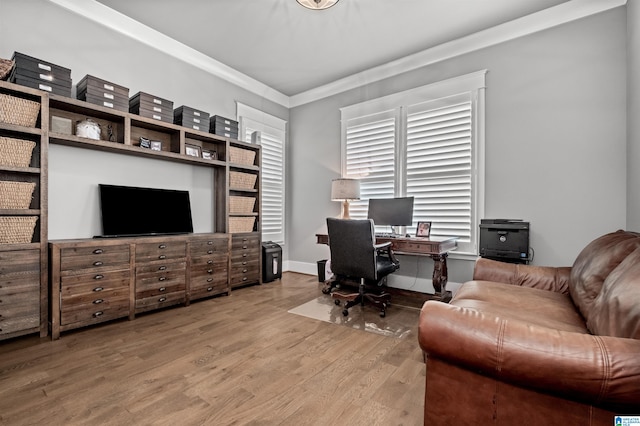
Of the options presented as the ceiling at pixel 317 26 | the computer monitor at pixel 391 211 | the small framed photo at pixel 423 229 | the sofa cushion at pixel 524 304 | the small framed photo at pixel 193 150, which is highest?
the ceiling at pixel 317 26

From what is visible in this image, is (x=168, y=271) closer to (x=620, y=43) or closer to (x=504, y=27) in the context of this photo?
(x=504, y=27)

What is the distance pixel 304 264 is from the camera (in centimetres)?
513

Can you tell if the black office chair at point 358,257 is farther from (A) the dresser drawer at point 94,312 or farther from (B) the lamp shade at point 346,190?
(A) the dresser drawer at point 94,312

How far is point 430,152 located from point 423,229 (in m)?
1.00

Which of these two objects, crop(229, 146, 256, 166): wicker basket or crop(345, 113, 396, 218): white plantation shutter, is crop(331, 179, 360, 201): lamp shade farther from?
crop(229, 146, 256, 166): wicker basket

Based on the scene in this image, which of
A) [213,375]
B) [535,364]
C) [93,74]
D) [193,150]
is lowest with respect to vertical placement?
[213,375]

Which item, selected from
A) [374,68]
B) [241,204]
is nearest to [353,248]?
[241,204]

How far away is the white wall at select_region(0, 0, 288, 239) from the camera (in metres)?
2.69

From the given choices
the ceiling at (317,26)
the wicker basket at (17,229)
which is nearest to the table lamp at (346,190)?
the ceiling at (317,26)

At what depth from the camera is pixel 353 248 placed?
3053 mm

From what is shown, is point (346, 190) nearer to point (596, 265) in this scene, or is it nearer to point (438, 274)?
point (438, 274)

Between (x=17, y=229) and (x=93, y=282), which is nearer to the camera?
(x=17, y=229)

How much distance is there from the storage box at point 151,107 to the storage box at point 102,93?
14cm

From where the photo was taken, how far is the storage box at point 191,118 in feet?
11.6
